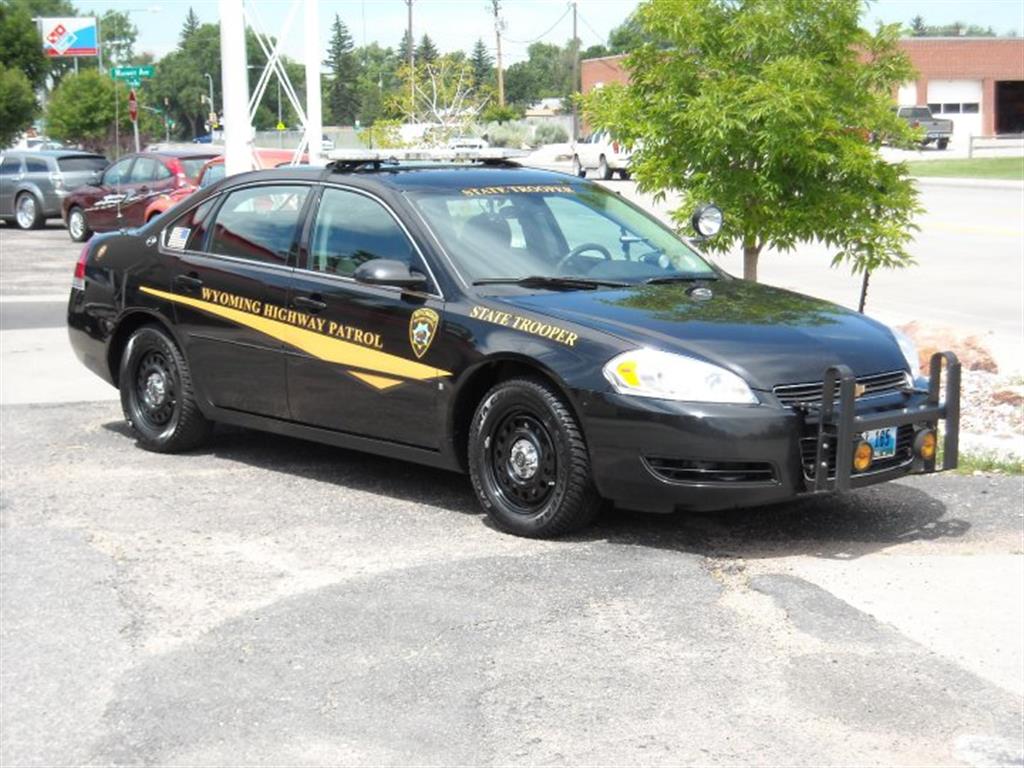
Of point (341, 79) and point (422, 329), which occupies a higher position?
point (341, 79)

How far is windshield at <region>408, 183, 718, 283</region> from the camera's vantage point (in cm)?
752

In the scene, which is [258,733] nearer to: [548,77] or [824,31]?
[824,31]

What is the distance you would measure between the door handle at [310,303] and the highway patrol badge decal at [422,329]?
0.62 metres

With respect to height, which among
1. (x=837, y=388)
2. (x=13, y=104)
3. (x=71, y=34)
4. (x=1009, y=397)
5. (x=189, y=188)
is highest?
(x=71, y=34)

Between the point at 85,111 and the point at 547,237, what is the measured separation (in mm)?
53987

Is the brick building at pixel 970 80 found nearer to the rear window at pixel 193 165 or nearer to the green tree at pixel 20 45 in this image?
the green tree at pixel 20 45

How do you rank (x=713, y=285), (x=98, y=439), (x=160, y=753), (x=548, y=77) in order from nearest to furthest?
1. (x=160, y=753)
2. (x=713, y=285)
3. (x=98, y=439)
4. (x=548, y=77)

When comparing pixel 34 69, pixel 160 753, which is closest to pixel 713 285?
pixel 160 753

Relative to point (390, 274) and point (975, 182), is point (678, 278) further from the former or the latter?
point (975, 182)

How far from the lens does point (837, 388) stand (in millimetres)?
6555

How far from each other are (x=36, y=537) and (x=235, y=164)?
31.9 feet

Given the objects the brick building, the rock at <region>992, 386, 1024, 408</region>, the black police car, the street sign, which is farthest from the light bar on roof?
the brick building

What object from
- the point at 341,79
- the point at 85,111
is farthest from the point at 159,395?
the point at 341,79

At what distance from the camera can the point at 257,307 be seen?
8.15m
